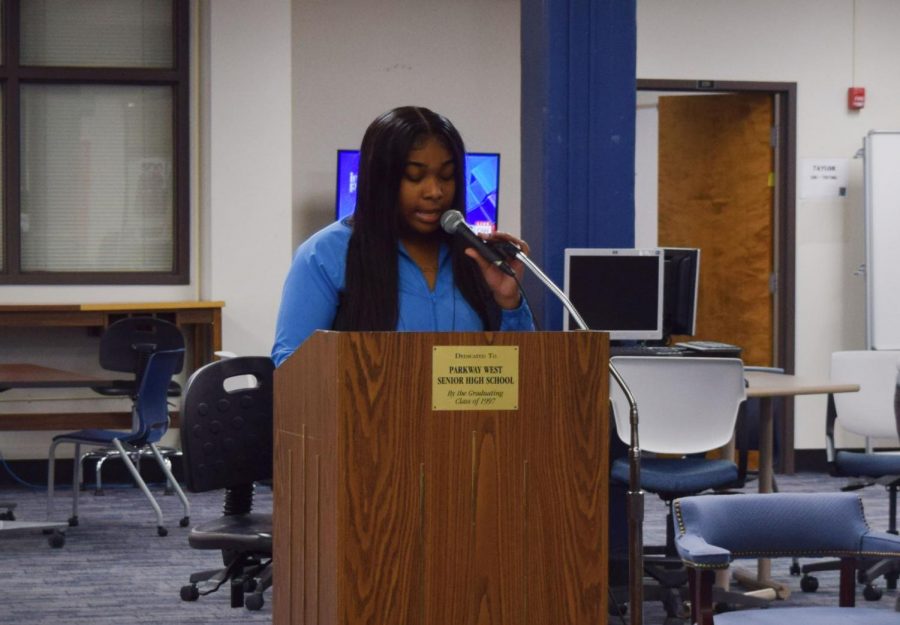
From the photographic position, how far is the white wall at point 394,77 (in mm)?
7109

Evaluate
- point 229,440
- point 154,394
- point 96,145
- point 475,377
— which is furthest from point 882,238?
point 475,377

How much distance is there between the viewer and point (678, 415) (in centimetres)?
405

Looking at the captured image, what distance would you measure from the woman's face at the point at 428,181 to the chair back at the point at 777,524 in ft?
2.93

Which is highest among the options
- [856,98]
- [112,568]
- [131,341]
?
[856,98]

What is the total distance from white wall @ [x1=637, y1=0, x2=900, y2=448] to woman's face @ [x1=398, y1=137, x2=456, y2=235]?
532cm

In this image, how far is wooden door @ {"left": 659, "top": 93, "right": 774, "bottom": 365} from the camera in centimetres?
739

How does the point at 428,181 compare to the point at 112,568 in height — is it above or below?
above

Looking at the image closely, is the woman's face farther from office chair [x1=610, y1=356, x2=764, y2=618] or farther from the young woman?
office chair [x1=610, y1=356, x2=764, y2=618]

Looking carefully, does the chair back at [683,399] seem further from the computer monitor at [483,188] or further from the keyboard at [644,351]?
the computer monitor at [483,188]

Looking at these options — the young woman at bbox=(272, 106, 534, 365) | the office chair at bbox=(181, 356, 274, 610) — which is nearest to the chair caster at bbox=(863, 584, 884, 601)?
the office chair at bbox=(181, 356, 274, 610)

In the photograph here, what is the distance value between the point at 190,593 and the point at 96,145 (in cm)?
354

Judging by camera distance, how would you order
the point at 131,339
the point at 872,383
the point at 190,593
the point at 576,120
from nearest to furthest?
the point at 576,120 < the point at 190,593 < the point at 872,383 < the point at 131,339

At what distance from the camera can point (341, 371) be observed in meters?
1.63

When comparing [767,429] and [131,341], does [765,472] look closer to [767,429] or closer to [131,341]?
[767,429]
